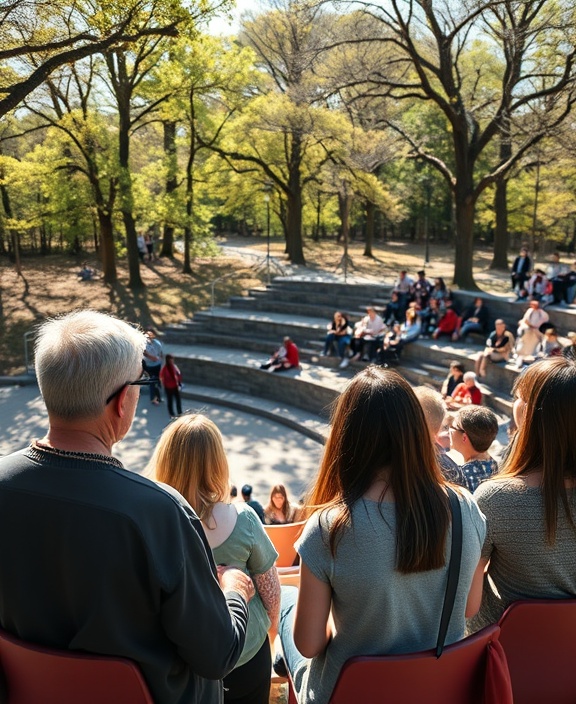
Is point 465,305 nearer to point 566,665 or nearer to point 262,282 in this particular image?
point 262,282

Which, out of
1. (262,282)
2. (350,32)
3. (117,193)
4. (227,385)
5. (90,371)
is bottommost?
(227,385)

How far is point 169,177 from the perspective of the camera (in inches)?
752

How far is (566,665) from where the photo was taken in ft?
6.02

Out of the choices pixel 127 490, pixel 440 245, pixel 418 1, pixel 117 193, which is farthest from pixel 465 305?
pixel 440 245

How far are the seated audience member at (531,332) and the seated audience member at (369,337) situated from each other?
279 centimetres

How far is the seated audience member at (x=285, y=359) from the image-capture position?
12.0 meters

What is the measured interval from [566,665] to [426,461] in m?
0.85

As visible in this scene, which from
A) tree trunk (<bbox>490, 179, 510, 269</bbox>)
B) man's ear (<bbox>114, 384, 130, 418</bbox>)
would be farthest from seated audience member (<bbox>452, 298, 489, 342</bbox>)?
man's ear (<bbox>114, 384, 130, 418</bbox>)

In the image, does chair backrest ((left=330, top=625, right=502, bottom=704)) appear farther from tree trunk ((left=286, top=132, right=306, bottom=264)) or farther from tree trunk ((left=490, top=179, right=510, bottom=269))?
tree trunk ((left=490, top=179, right=510, bottom=269))

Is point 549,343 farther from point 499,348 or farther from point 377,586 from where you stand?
point 377,586

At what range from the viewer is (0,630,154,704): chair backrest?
1304mm

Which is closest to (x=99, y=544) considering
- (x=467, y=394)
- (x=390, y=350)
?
(x=467, y=394)

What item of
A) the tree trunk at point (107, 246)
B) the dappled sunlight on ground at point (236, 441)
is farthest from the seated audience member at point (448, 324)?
the tree trunk at point (107, 246)

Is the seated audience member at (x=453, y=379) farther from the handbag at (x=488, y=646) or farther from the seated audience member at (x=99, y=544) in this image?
the seated audience member at (x=99, y=544)
